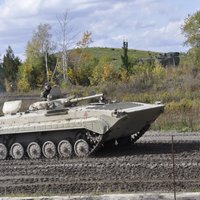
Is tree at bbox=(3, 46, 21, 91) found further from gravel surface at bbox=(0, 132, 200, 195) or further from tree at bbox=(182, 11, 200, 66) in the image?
gravel surface at bbox=(0, 132, 200, 195)

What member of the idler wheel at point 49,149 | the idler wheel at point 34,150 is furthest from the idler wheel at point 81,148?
the idler wheel at point 34,150

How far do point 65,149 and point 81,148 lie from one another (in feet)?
1.86

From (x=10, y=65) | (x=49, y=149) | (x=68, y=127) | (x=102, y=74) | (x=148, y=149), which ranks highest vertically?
(x=10, y=65)

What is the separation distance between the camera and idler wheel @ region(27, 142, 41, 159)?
19688 millimetres

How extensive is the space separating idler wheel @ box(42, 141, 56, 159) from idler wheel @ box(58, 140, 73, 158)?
22cm

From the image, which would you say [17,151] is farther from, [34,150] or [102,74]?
[102,74]

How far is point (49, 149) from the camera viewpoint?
19.4 meters

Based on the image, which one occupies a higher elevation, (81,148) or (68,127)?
(68,127)

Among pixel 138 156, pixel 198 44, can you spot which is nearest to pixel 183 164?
pixel 138 156

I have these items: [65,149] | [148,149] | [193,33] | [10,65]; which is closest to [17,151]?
[65,149]

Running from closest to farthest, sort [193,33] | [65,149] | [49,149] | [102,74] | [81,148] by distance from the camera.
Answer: [81,148], [65,149], [49,149], [193,33], [102,74]

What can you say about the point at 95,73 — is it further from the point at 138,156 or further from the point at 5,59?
the point at 138,156

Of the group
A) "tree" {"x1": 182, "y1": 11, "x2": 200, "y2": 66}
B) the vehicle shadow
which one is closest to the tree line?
"tree" {"x1": 182, "y1": 11, "x2": 200, "y2": 66}

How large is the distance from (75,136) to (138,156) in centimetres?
195
